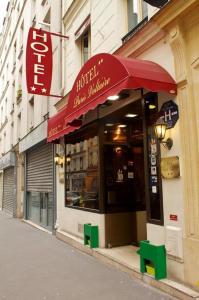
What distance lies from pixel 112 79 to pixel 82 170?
13.9 ft

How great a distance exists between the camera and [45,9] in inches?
545

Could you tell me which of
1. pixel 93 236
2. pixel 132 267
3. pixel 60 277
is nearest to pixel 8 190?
pixel 93 236

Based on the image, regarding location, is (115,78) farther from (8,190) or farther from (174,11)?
(8,190)

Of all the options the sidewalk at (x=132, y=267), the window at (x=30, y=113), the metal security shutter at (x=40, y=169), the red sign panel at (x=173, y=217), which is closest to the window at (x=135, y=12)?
the red sign panel at (x=173, y=217)

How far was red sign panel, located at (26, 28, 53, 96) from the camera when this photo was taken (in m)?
10.1

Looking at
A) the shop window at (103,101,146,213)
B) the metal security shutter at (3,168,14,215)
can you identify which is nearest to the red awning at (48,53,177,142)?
the shop window at (103,101,146,213)

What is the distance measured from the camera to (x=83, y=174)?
924cm

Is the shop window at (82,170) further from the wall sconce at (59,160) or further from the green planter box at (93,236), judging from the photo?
the green planter box at (93,236)

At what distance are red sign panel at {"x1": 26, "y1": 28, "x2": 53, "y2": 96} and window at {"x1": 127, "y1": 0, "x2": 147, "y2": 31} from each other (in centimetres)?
366

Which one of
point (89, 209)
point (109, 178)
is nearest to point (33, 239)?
point (89, 209)

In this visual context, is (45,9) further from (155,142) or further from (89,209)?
(155,142)

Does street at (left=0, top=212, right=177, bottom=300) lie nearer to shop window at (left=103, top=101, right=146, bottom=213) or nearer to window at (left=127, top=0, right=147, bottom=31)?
shop window at (left=103, top=101, right=146, bottom=213)

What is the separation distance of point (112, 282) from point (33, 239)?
17.4 feet

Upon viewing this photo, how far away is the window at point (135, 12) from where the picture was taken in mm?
6996
